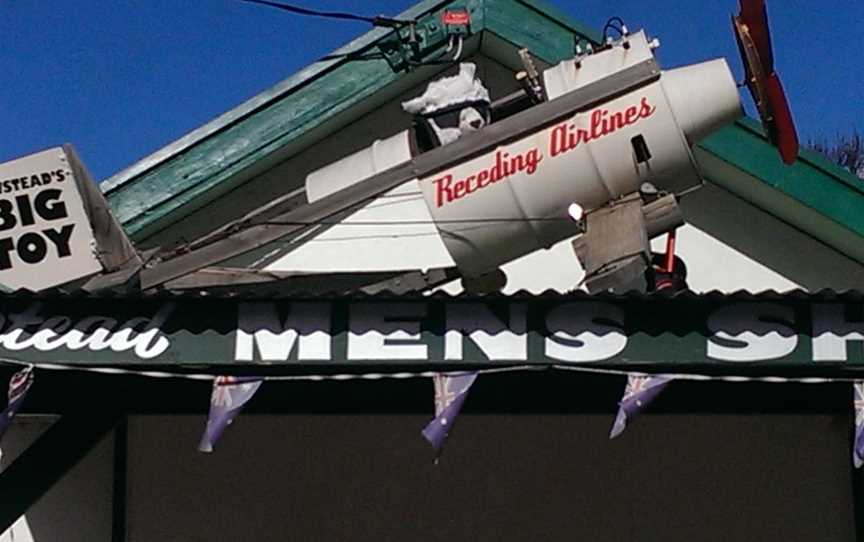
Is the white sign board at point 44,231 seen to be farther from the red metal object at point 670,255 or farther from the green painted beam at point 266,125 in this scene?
the red metal object at point 670,255

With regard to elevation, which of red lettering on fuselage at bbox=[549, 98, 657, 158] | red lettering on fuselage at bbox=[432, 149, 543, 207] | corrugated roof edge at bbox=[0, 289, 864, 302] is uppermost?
red lettering on fuselage at bbox=[549, 98, 657, 158]

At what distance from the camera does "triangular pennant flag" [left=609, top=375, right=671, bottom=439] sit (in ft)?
18.6

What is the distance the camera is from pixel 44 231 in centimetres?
681

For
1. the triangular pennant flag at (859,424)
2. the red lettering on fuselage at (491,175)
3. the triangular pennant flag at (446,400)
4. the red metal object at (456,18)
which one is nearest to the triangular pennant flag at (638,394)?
the triangular pennant flag at (446,400)

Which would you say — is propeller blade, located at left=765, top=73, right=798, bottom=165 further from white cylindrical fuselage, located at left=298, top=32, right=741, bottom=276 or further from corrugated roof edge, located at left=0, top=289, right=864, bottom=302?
corrugated roof edge, located at left=0, top=289, right=864, bottom=302

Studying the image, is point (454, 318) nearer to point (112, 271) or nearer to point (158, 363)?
point (158, 363)

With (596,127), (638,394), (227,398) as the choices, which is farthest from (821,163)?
(227,398)

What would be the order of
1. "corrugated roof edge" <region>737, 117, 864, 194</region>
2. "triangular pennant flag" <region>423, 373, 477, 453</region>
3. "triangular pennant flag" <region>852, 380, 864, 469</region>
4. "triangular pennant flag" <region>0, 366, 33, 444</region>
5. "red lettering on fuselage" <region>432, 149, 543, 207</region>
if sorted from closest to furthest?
"triangular pennant flag" <region>423, 373, 477, 453</region>, "triangular pennant flag" <region>852, 380, 864, 469</region>, "triangular pennant flag" <region>0, 366, 33, 444</region>, "red lettering on fuselage" <region>432, 149, 543, 207</region>, "corrugated roof edge" <region>737, 117, 864, 194</region>

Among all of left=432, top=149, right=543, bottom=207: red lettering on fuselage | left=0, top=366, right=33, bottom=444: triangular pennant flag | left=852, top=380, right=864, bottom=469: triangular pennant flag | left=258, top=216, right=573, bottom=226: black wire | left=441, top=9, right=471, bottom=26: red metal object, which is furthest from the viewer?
left=441, top=9, right=471, bottom=26: red metal object

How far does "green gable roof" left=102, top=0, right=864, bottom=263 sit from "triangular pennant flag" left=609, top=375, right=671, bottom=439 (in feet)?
8.50

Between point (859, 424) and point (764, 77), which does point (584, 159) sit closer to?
point (764, 77)

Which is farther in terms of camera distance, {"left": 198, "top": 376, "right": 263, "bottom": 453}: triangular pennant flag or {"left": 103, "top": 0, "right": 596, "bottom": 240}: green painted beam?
{"left": 103, "top": 0, "right": 596, "bottom": 240}: green painted beam

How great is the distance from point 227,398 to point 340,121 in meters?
2.88

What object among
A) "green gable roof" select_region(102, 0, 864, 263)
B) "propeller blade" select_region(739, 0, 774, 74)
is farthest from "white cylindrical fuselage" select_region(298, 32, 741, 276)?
"green gable roof" select_region(102, 0, 864, 263)
